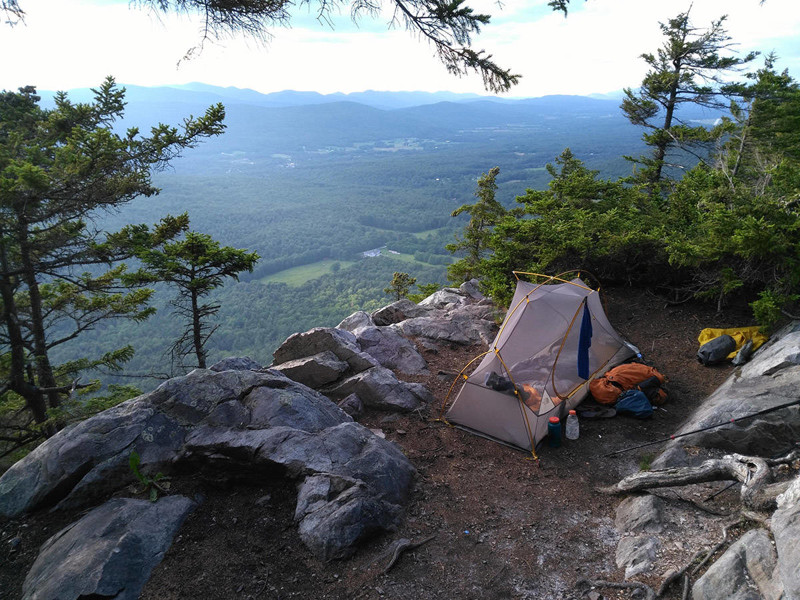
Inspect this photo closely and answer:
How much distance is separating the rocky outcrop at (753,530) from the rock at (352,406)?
14.3 ft

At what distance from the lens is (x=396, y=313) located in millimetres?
13469

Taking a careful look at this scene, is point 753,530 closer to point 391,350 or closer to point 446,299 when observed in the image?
point 391,350

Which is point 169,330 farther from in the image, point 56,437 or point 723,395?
point 723,395

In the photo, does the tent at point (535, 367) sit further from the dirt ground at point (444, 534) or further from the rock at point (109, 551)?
the rock at point (109, 551)

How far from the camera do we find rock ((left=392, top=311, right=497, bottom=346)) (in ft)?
37.0

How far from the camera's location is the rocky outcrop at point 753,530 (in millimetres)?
3012

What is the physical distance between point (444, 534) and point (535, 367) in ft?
11.9

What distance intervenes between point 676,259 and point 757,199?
163 centimetres

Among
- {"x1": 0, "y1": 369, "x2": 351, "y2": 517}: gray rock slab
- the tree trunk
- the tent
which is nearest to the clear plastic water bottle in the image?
the tent

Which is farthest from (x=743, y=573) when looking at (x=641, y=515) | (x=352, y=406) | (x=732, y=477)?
(x=352, y=406)

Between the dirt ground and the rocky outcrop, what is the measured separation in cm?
30

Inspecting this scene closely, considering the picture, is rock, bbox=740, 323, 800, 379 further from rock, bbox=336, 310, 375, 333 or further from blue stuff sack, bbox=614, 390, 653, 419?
rock, bbox=336, 310, 375, 333

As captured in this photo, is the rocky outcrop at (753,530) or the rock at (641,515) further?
the rock at (641,515)

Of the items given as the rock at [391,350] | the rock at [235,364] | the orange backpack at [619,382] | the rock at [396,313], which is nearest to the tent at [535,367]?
the orange backpack at [619,382]
